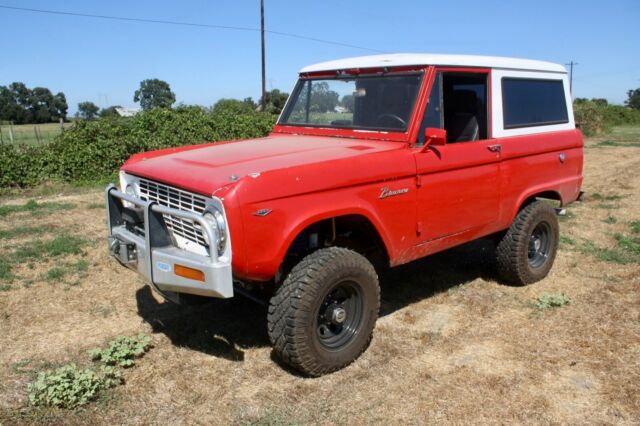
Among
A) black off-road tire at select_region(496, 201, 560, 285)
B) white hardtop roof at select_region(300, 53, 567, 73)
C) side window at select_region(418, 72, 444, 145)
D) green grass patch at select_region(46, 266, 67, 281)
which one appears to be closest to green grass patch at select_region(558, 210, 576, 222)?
black off-road tire at select_region(496, 201, 560, 285)

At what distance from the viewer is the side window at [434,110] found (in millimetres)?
4102

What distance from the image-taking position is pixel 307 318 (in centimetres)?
333

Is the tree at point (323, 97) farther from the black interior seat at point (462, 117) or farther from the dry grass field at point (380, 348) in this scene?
the dry grass field at point (380, 348)

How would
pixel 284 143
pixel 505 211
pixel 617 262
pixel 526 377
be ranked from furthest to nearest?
pixel 617 262, pixel 505 211, pixel 284 143, pixel 526 377

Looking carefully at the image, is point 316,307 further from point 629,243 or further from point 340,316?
point 629,243

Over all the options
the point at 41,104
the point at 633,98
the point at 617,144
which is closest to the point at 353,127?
the point at 617,144

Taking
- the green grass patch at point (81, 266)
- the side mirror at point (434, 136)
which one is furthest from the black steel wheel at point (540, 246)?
the green grass patch at point (81, 266)

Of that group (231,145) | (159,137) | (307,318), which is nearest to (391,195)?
(307,318)

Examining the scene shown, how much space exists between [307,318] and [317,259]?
371 mm

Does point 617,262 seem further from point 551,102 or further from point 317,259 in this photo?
point 317,259

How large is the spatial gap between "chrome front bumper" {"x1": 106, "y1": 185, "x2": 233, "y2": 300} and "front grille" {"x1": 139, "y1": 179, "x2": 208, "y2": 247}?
96mm

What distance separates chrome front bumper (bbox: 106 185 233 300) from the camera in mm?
3039

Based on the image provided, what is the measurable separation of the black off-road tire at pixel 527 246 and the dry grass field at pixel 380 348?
0.16m

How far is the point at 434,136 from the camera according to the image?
3850 mm
